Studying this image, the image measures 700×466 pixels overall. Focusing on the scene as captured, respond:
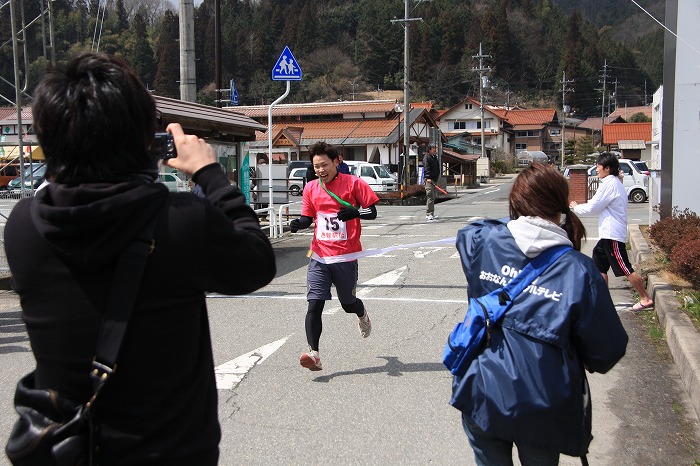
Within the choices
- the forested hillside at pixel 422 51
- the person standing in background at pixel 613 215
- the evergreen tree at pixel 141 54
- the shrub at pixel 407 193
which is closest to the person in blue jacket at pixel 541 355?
the person standing in background at pixel 613 215

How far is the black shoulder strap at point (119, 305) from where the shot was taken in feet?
5.21

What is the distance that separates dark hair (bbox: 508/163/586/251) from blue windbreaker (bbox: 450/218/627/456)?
7.7 inches

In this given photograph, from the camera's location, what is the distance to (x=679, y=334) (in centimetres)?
556

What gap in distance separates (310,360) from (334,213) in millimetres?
1251

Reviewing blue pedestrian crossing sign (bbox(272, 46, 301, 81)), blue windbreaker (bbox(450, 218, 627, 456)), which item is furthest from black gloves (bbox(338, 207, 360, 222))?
blue pedestrian crossing sign (bbox(272, 46, 301, 81))

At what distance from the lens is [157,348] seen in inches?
65.6

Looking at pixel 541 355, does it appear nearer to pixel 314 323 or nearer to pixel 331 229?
pixel 314 323

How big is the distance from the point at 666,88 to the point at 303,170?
83.8 ft

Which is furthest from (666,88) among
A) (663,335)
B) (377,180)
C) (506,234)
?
(377,180)

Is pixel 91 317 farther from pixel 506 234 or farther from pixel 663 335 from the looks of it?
pixel 663 335

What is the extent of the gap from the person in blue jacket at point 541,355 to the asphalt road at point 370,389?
3.85 feet

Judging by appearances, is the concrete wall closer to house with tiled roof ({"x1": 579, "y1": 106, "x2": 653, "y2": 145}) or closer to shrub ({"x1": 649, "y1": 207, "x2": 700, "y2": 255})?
shrub ({"x1": 649, "y1": 207, "x2": 700, "y2": 255})

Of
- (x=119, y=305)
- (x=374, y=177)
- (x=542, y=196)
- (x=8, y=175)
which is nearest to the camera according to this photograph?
(x=119, y=305)

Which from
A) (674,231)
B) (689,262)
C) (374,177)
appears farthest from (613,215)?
(374,177)
